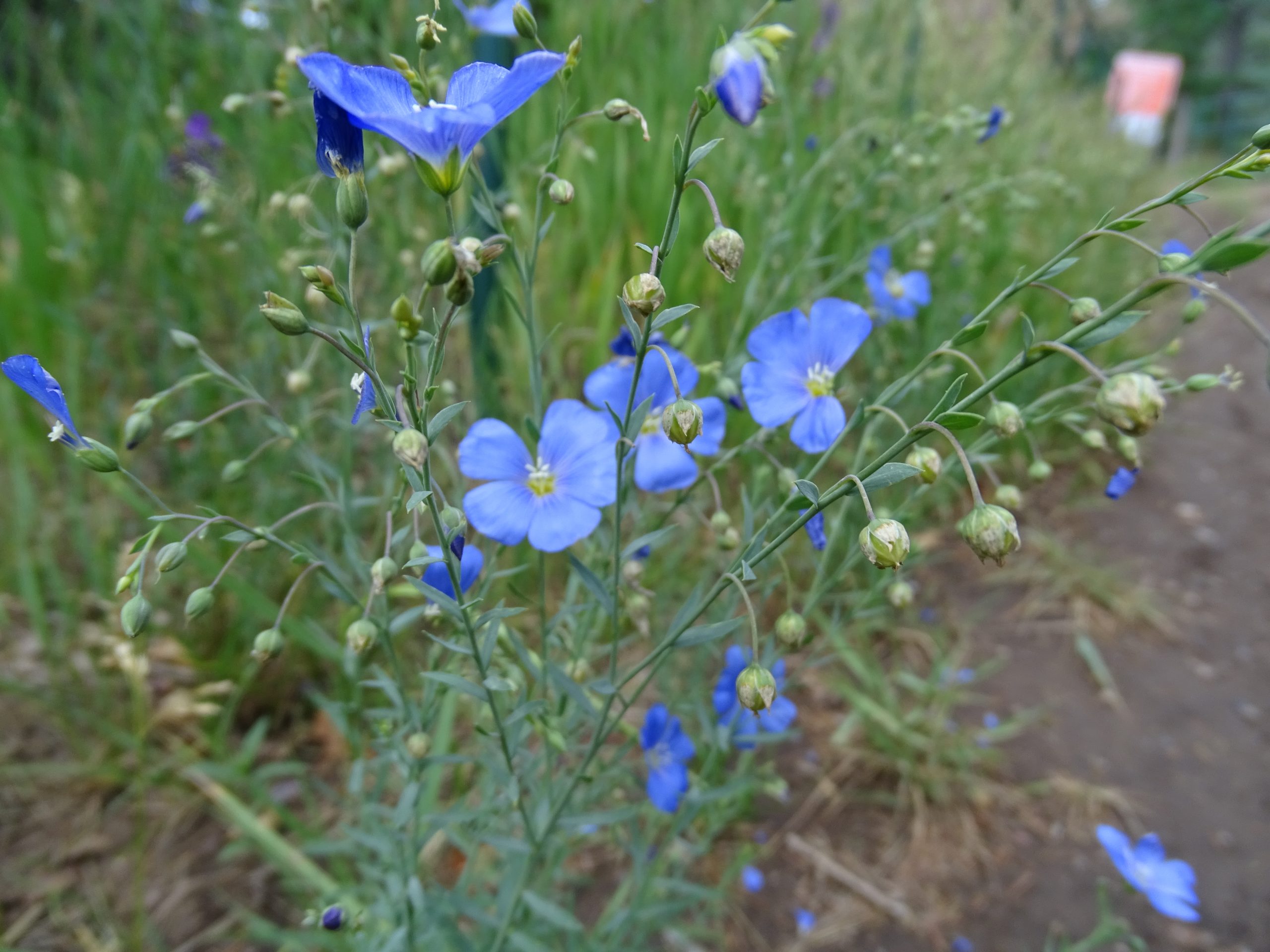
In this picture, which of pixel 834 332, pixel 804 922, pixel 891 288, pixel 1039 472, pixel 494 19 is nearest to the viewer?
pixel 834 332

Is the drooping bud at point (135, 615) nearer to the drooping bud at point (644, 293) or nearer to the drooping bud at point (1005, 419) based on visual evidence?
the drooping bud at point (644, 293)

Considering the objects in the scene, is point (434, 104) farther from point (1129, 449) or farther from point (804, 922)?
point (804, 922)

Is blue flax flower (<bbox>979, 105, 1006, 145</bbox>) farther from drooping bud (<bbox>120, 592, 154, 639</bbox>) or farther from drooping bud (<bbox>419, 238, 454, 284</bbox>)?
drooping bud (<bbox>120, 592, 154, 639</bbox>)

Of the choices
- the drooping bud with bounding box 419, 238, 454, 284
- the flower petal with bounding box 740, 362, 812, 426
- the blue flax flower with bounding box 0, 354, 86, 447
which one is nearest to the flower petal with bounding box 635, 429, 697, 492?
the flower petal with bounding box 740, 362, 812, 426

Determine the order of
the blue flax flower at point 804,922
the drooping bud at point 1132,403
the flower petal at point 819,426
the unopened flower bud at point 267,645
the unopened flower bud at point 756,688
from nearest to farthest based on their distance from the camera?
1. the drooping bud at point 1132,403
2. the unopened flower bud at point 756,688
3. the unopened flower bud at point 267,645
4. the flower petal at point 819,426
5. the blue flax flower at point 804,922

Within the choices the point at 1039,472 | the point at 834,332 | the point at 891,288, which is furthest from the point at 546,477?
the point at 891,288

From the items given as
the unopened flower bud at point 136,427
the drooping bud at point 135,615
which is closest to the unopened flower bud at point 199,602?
the drooping bud at point 135,615
